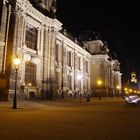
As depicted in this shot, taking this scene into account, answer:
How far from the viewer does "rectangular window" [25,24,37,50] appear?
105ft

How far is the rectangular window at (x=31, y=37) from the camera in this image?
31947 millimetres

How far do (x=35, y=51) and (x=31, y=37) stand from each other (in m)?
2.28

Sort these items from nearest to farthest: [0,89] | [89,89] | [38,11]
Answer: [0,89], [38,11], [89,89]

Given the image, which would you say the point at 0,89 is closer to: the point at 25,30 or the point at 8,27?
the point at 8,27

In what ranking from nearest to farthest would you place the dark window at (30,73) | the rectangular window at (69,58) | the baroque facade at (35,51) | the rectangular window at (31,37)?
1. the baroque facade at (35,51)
2. the dark window at (30,73)
3. the rectangular window at (31,37)
4. the rectangular window at (69,58)

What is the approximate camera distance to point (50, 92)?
1334 inches

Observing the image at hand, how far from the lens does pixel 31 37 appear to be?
32.9 m

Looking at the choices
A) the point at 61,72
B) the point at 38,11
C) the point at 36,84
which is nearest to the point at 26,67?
the point at 36,84

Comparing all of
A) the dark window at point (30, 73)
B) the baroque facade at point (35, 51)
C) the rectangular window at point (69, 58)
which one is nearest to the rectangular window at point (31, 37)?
the baroque facade at point (35, 51)

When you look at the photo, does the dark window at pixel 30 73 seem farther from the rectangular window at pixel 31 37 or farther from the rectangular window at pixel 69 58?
the rectangular window at pixel 69 58

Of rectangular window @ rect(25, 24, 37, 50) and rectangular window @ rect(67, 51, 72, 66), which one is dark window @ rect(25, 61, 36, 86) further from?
rectangular window @ rect(67, 51, 72, 66)

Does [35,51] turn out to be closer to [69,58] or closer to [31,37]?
[31,37]

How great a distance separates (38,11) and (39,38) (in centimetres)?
396

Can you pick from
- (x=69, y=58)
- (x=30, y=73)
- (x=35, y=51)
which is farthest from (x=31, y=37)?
(x=69, y=58)
